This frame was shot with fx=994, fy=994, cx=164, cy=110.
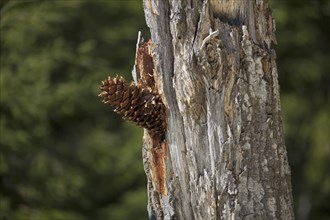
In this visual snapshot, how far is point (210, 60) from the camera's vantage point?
11.4 feet

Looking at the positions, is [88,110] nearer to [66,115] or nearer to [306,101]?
[66,115]

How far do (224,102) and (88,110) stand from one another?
737cm

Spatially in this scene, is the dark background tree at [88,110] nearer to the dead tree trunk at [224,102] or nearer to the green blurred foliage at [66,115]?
the green blurred foliage at [66,115]

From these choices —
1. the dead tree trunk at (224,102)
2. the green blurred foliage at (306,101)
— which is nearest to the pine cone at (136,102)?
the dead tree trunk at (224,102)

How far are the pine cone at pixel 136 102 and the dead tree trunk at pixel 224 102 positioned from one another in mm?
52

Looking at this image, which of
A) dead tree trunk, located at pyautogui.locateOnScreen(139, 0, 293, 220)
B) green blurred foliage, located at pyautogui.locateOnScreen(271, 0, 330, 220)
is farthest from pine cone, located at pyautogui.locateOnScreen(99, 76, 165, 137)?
green blurred foliage, located at pyautogui.locateOnScreen(271, 0, 330, 220)

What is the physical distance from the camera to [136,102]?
366cm

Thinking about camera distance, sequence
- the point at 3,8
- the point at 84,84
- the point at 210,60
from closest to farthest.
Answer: the point at 210,60 → the point at 3,8 → the point at 84,84

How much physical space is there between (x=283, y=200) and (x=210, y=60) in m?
0.59

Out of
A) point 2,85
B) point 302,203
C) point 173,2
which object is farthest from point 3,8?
point 173,2

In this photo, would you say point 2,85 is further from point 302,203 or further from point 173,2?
point 173,2

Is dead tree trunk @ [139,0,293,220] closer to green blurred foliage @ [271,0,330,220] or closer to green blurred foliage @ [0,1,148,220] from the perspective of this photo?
green blurred foliage @ [0,1,148,220]

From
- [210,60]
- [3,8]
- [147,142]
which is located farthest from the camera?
[3,8]

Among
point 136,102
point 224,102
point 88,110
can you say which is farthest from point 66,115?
point 224,102
